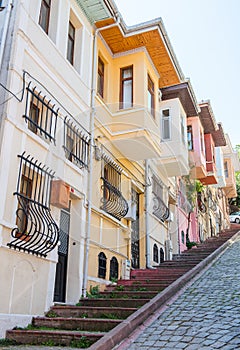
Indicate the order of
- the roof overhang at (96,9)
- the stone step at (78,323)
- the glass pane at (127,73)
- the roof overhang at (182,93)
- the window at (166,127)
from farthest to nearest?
the roof overhang at (182,93) < the window at (166,127) < the glass pane at (127,73) < the roof overhang at (96,9) < the stone step at (78,323)

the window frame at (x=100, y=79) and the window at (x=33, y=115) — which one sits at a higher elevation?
the window frame at (x=100, y=79)

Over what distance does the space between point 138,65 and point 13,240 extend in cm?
A: 797

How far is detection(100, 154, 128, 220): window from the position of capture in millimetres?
11008

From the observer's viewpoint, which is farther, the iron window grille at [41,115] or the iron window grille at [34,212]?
the iron window grille at [41,115]

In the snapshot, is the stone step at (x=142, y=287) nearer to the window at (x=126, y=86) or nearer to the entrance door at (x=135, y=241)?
the entrance door at (x=135, y=241)

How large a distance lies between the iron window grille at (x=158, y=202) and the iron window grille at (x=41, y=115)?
7.30 m

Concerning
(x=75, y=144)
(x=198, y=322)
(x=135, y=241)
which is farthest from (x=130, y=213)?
(x=198, y=322)

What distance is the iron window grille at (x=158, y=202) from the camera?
1530 centimetres

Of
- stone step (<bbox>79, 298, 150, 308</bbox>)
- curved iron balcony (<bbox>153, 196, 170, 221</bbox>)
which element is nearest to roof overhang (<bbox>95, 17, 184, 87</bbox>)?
curved iron balcony (<bbox>153, 196, 170, 221</bbox>)

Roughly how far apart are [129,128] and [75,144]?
8.43 feet

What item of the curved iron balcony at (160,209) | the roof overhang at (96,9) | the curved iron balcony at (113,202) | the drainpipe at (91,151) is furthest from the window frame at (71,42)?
the curved iron balcony at (160,209)

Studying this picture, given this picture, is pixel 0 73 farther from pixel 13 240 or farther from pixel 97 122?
pixel 97 122

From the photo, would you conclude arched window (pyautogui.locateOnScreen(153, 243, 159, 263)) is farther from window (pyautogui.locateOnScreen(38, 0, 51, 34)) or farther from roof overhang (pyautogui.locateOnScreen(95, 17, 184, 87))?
window (pyautogui.locateOnScreen(38, 0, 51, 34))

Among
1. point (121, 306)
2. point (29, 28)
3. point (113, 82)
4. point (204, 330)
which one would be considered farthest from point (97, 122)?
point (204, 330)
